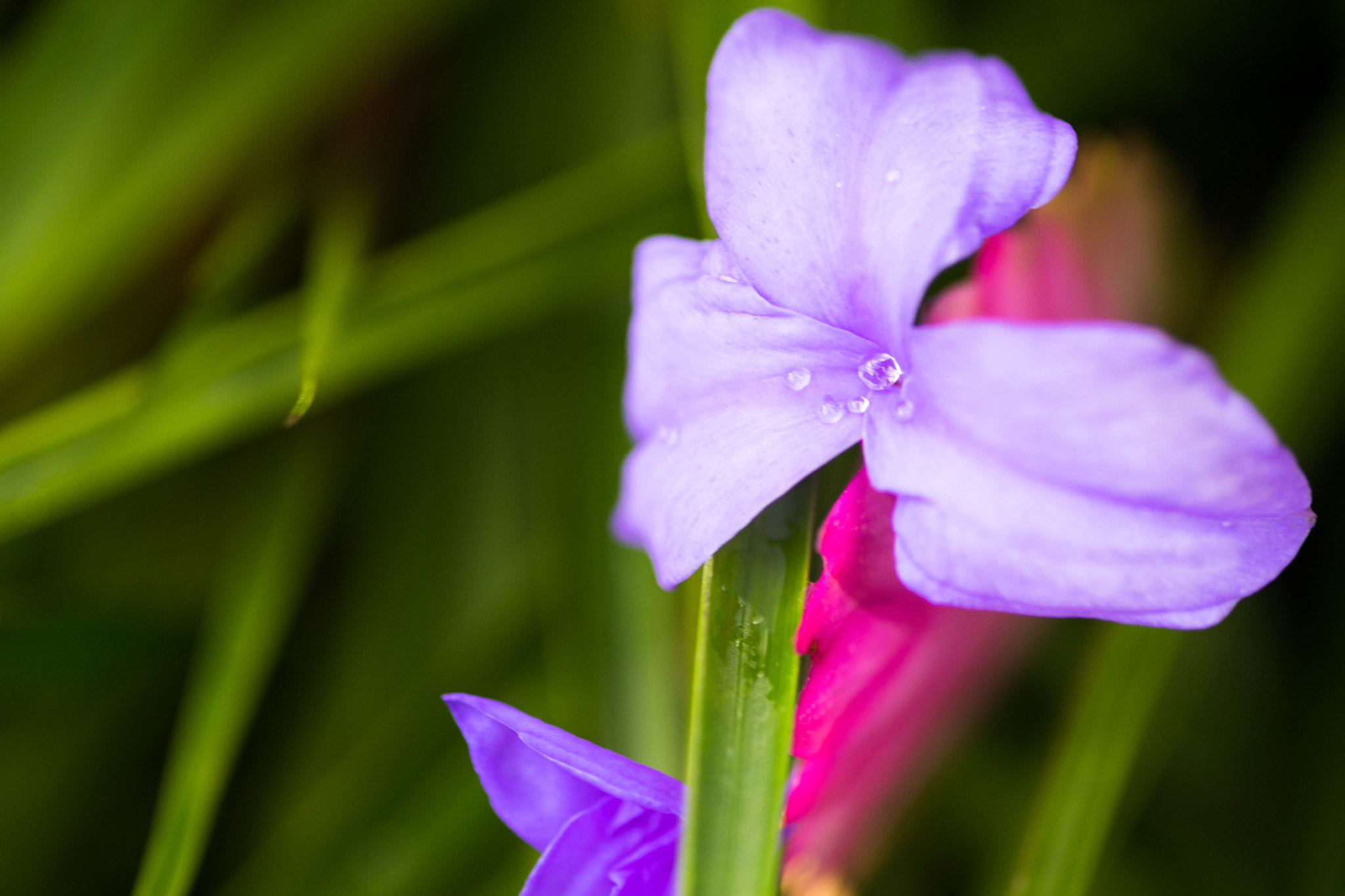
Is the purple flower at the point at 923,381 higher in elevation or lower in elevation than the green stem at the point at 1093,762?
higher

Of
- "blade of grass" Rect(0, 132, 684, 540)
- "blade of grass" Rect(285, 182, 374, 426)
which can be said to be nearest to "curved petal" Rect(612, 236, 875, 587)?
"blade of grass" Rect(285, 182, 374, 426)

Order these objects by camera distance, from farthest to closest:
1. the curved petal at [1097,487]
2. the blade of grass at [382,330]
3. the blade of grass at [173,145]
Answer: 1. the blade of grass at [173,145]
2. the blade of grass at [382,330]
3. the curved petal at [1097,487]

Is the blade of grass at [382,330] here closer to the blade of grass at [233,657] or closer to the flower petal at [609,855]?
the blade of grass at [233,657]

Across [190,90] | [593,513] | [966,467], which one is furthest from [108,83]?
[966,467]

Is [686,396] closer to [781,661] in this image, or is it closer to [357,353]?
[781,661]

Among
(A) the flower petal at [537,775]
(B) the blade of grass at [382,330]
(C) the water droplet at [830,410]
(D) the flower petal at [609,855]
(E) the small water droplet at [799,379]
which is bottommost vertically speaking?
(D) the flower petal at [609,855]

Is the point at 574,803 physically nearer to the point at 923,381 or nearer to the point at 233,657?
the point at 923,381

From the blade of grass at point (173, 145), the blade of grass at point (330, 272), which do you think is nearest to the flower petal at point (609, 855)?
the blade of grass at point (330, 272)

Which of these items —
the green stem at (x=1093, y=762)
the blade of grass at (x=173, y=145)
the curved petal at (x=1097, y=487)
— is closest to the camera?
the curved petal at (x=1097, y=487)

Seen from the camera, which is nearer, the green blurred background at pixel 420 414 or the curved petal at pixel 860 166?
the curved petal at pixel 860 166
